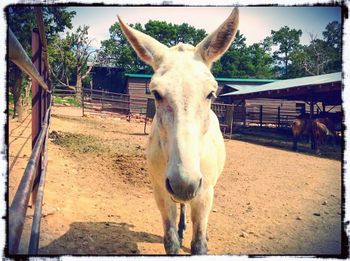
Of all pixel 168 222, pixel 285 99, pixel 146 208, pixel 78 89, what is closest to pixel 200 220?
pixel 168 222

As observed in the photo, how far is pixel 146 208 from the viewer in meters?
4.98

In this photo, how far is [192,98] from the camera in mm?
2078

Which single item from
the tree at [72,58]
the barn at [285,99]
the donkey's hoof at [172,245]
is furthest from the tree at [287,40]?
the donkey's hoof at [172,245]

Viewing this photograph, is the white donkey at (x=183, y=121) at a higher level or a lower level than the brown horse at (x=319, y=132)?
higher

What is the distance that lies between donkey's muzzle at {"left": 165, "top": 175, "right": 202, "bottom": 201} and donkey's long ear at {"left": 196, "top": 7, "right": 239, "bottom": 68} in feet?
4.23

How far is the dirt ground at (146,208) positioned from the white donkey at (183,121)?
1202 millimetres

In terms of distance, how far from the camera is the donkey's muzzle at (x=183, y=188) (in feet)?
5.82

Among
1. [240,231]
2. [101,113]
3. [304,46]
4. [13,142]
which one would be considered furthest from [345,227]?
[304,46]

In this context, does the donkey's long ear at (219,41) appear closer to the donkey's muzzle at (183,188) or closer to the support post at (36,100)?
the donkey's muzzle at (183,188)

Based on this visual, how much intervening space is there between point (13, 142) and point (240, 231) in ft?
17.8

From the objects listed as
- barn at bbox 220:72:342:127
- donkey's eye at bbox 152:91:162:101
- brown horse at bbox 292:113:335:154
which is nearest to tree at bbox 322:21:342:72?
donkey's eye at bbox 152:91:162:101

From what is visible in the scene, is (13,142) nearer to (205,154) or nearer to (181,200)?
(205,154)

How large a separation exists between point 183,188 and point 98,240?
2.44 metres

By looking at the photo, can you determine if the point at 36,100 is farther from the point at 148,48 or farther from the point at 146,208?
the point at 146,208
